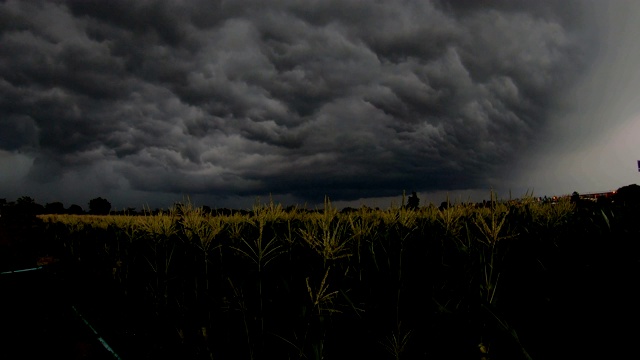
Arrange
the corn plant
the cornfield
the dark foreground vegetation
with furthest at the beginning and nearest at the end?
the corn plant → the cornfield → the dark foreground vegetation

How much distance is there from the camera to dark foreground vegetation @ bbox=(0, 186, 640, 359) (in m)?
3.01

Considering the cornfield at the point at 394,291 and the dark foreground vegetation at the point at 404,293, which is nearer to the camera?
the dark foreground vegetation at the point at 404,293

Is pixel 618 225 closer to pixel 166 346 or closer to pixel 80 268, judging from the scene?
pixel 166 346

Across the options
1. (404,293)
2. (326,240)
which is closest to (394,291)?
(404,293)

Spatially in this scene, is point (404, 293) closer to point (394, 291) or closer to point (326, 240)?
point (394, 291)

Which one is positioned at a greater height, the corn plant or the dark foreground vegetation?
the corn plant

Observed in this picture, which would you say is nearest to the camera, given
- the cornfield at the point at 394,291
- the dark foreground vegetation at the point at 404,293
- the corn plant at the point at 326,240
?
the dark foreground vegetation at the point at 404,293

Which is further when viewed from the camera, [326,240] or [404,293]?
[404,293]

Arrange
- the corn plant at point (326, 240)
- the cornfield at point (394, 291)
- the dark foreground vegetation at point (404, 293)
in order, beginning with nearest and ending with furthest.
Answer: the dark foreground vegetation at point (404, 293)
the cornfield at point (394, 291)
the corn plant at point (326, 240)

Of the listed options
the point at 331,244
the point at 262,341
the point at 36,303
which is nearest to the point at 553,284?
the point at 331,244

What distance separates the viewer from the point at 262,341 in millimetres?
4852

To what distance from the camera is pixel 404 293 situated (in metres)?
4.22

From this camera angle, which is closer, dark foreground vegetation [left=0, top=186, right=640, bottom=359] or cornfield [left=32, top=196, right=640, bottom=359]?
dark foreground vegetation [left=0, top=186, right=640, bottom=359]

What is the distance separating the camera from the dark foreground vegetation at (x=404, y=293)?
3.01 m
